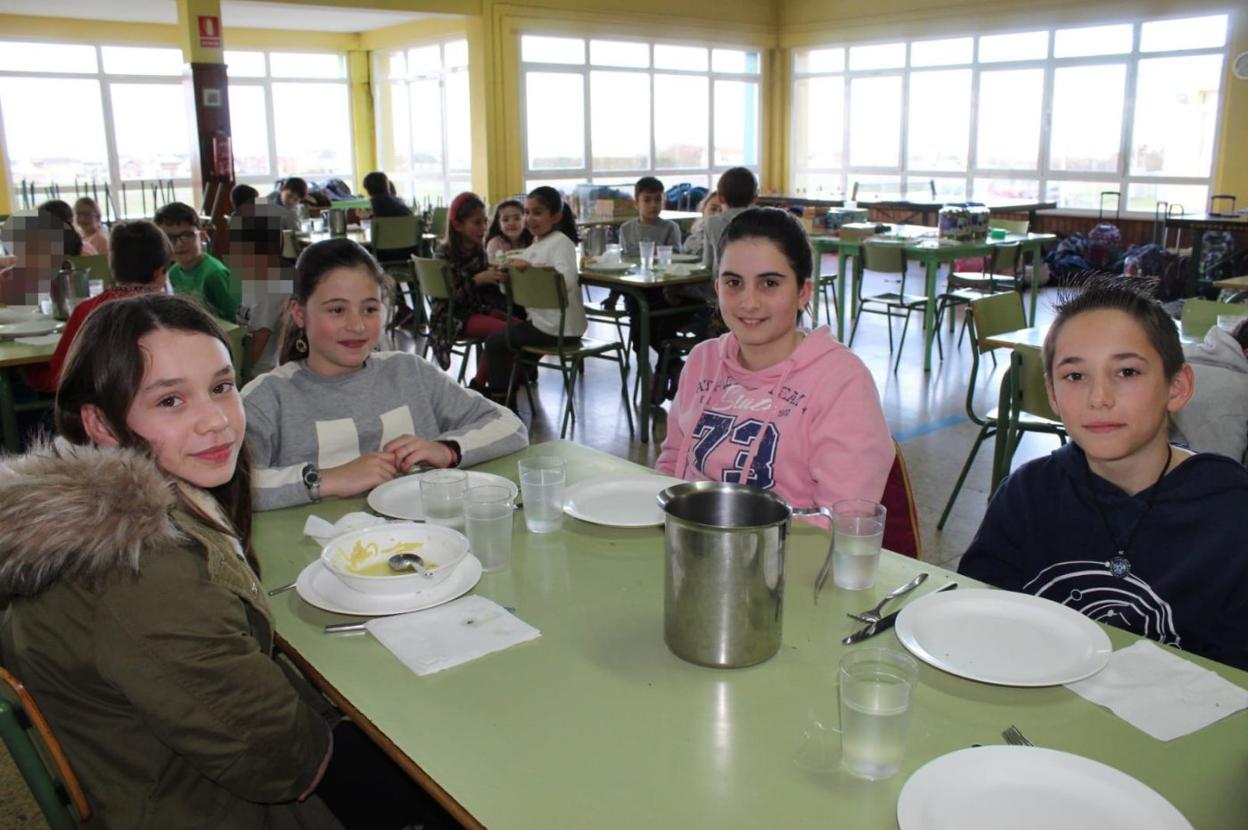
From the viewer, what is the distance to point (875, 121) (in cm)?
1294

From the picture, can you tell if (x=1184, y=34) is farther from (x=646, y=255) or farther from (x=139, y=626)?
(x=139, y=626)

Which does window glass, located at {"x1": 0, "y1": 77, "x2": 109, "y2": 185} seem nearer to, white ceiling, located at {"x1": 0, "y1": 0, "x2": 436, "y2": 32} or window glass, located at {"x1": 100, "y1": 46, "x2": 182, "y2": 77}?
window glass, located at {"x1": 100, "y1": 46, "x2": 182, "y2": 77}

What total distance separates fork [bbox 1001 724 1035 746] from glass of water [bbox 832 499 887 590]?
39 cm

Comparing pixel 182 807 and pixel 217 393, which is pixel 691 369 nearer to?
pixel 217 393

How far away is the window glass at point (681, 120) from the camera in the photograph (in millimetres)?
13078

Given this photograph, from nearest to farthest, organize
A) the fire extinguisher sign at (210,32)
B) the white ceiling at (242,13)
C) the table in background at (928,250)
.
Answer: the table in background at (928,250) < the fire extinguisher sign at (210,32) < the white ceiling at (242,13)

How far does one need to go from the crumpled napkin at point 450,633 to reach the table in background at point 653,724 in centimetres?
2

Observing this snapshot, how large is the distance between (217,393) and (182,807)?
1.77 feet

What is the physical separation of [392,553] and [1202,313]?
3380 mm

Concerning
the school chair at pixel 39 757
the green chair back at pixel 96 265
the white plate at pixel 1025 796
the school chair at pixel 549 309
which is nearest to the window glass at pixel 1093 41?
the school chair at pixel 549 309

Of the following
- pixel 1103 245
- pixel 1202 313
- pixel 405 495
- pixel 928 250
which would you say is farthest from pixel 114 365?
pixel 1103 245

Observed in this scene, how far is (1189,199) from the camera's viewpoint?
10.2 metres

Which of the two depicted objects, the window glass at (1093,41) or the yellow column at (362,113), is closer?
the window glass at (1093,41)

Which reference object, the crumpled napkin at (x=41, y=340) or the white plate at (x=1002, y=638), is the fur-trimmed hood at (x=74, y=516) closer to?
the white plate at (x=1002, y=638)
